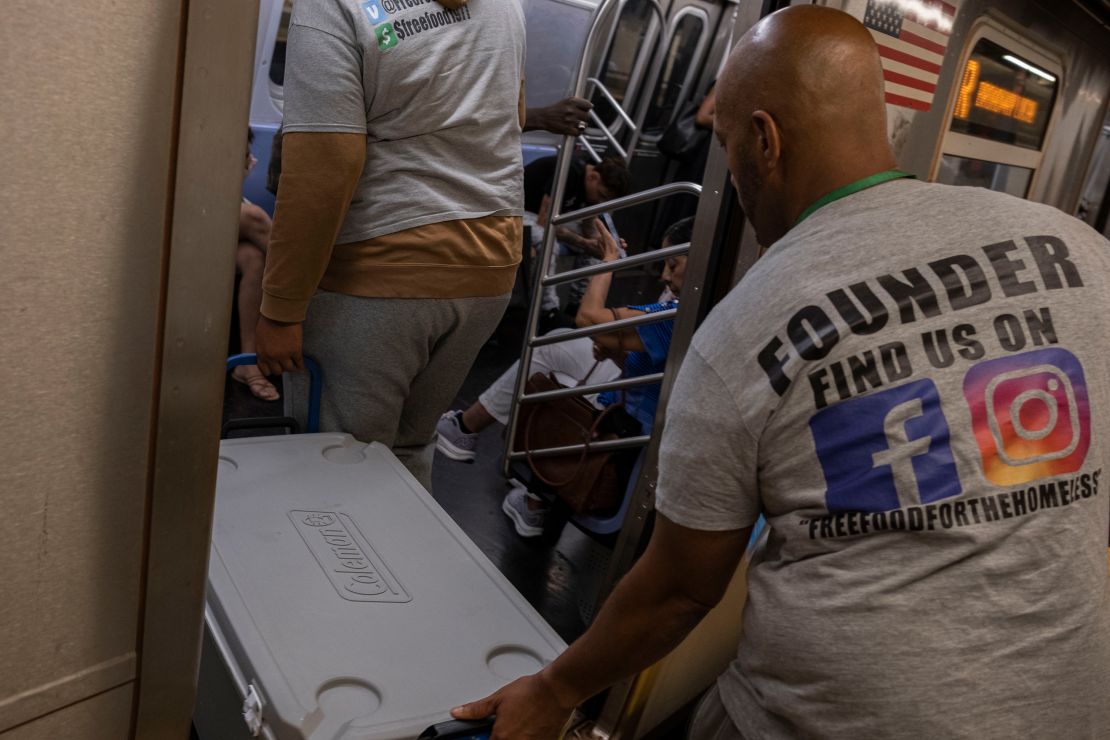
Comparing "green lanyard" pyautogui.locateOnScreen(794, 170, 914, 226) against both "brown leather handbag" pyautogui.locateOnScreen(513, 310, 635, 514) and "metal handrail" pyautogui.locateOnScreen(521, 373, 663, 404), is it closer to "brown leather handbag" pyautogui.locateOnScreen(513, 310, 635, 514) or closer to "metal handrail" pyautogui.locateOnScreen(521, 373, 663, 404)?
"metal handrail" pyautogui.locateOnScreen(521, 373, 663, 404)

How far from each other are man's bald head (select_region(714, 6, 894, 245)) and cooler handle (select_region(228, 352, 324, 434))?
1.41 m

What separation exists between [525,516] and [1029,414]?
2.61m

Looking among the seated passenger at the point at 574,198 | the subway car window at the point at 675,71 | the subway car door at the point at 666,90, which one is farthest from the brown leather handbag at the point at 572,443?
the subway car window at the point at 675,71

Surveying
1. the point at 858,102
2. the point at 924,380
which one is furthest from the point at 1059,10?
the point at 924,380

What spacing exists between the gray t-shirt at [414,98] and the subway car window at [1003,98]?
1.28m

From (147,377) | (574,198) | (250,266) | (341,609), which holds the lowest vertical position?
(250,266)

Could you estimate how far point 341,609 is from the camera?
5.85ft

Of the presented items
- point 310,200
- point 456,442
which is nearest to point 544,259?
point 456,442

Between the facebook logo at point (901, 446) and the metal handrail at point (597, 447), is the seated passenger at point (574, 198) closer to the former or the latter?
the metal handrail at point (597, 447)

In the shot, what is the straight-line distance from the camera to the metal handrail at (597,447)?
2891 mm

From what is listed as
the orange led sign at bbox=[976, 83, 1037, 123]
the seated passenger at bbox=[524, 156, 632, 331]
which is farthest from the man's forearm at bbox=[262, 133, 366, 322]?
the seated passenger at bbox=[524, 156, 632, 331]

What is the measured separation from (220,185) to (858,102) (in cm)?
85

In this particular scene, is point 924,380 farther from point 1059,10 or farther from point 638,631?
point 1059,10

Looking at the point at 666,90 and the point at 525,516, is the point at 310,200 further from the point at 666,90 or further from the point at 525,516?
the point at 666,90
